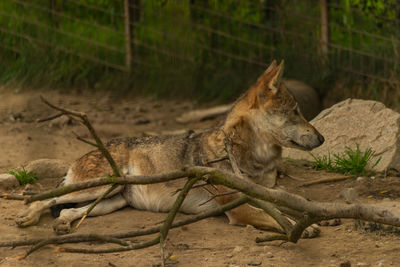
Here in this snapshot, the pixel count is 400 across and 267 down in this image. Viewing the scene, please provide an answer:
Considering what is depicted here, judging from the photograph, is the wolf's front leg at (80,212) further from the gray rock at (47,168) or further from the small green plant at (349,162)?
the small green plant at (349,162)

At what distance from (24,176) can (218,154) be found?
193 centimetres

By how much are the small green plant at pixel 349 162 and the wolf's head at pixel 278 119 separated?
883 mm

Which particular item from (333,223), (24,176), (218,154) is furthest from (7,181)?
(333,223)

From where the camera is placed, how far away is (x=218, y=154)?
17.9 feet

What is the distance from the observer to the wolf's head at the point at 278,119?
5.39 m

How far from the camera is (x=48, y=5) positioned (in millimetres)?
10422

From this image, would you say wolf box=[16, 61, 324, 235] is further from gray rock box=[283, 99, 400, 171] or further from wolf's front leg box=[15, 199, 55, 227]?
gray rock box=[283, 99, 400, 171]

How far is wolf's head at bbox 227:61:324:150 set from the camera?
5.39 meters

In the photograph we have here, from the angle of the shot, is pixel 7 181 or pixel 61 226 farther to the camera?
pixel 7 181

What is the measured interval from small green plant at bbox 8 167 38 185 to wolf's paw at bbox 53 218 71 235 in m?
1.26

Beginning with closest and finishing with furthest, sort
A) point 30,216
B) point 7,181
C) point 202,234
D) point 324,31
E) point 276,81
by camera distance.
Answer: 1. point 202,234
2. point 30,216
3. point 276,81
4. point 7,181
5. point 324,31

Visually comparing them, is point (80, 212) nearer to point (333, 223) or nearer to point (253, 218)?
point (253, 218)

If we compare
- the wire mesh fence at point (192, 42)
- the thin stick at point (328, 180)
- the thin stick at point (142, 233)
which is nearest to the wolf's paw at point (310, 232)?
the thin stick at point (142, 233)

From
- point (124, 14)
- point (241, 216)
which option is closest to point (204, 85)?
point (124, 14)
